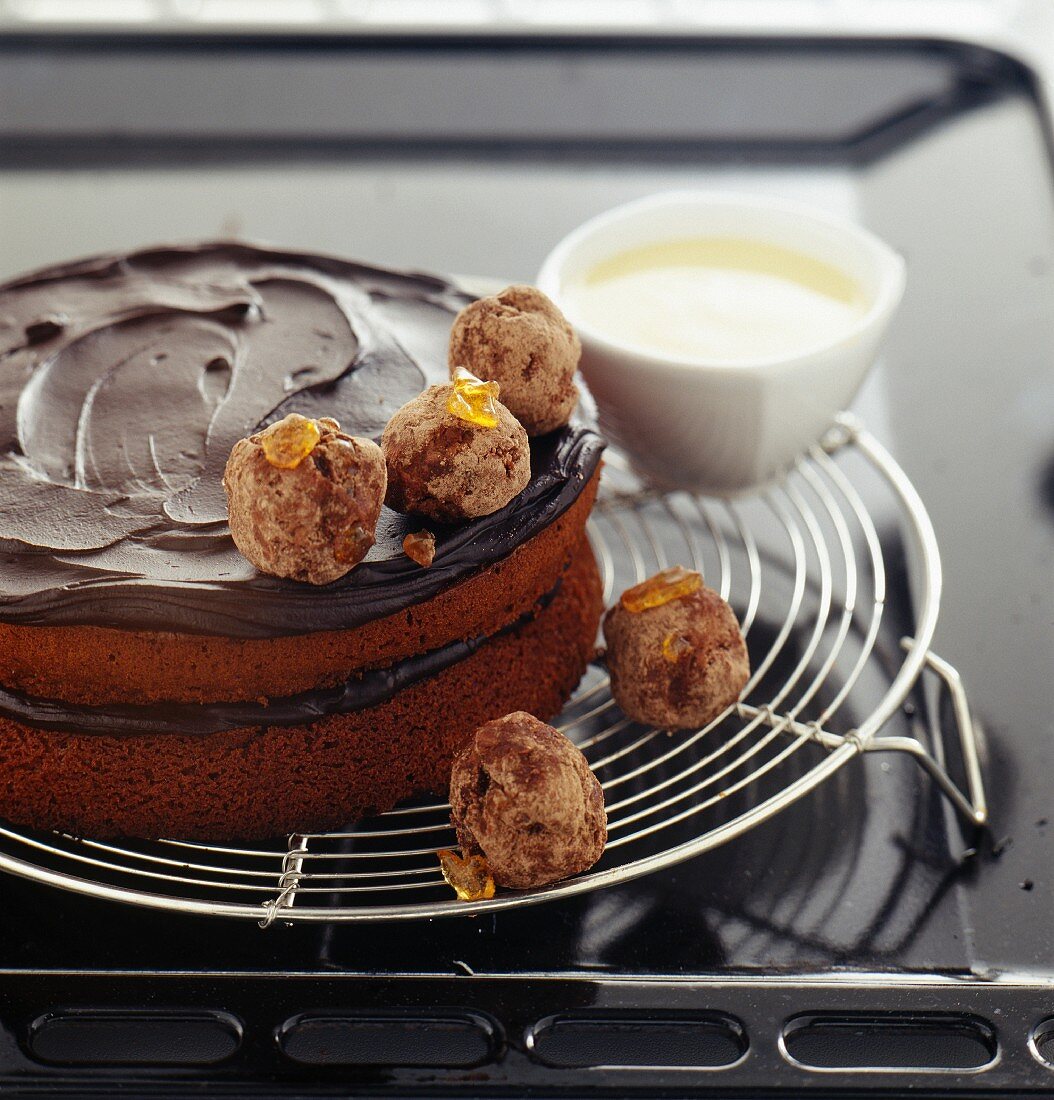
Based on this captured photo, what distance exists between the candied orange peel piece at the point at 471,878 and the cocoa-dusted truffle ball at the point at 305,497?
0.44 m

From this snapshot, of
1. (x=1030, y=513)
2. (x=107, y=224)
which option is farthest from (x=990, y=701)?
(x=107, y=224)

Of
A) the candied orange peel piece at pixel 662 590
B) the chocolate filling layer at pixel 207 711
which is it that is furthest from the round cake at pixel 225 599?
the candied orange peel piece at pixel 662 590

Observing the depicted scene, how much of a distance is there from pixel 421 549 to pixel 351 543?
122 mm

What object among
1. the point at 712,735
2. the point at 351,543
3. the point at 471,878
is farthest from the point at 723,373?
the point at 471,878

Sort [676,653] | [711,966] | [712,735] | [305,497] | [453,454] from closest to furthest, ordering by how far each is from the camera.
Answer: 1. [305,497]
2. [453,454]
3. [711,966]
4. [676,653]
5. [712,735]

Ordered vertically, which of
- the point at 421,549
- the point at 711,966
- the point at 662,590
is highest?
the point at 421,549

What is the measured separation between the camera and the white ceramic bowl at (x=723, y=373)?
232 centimetres

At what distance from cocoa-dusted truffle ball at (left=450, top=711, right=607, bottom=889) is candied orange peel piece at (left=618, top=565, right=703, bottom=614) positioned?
1.10 feet

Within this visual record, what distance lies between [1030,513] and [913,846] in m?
0.90

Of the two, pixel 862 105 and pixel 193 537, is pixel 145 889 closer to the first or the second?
pixel 193 537

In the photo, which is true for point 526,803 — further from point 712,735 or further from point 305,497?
point 712,735

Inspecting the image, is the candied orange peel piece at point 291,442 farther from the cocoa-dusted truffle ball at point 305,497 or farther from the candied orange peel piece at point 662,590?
the candied orange peel piece at point 662,590

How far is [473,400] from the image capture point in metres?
1.83

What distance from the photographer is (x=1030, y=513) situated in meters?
2.69
